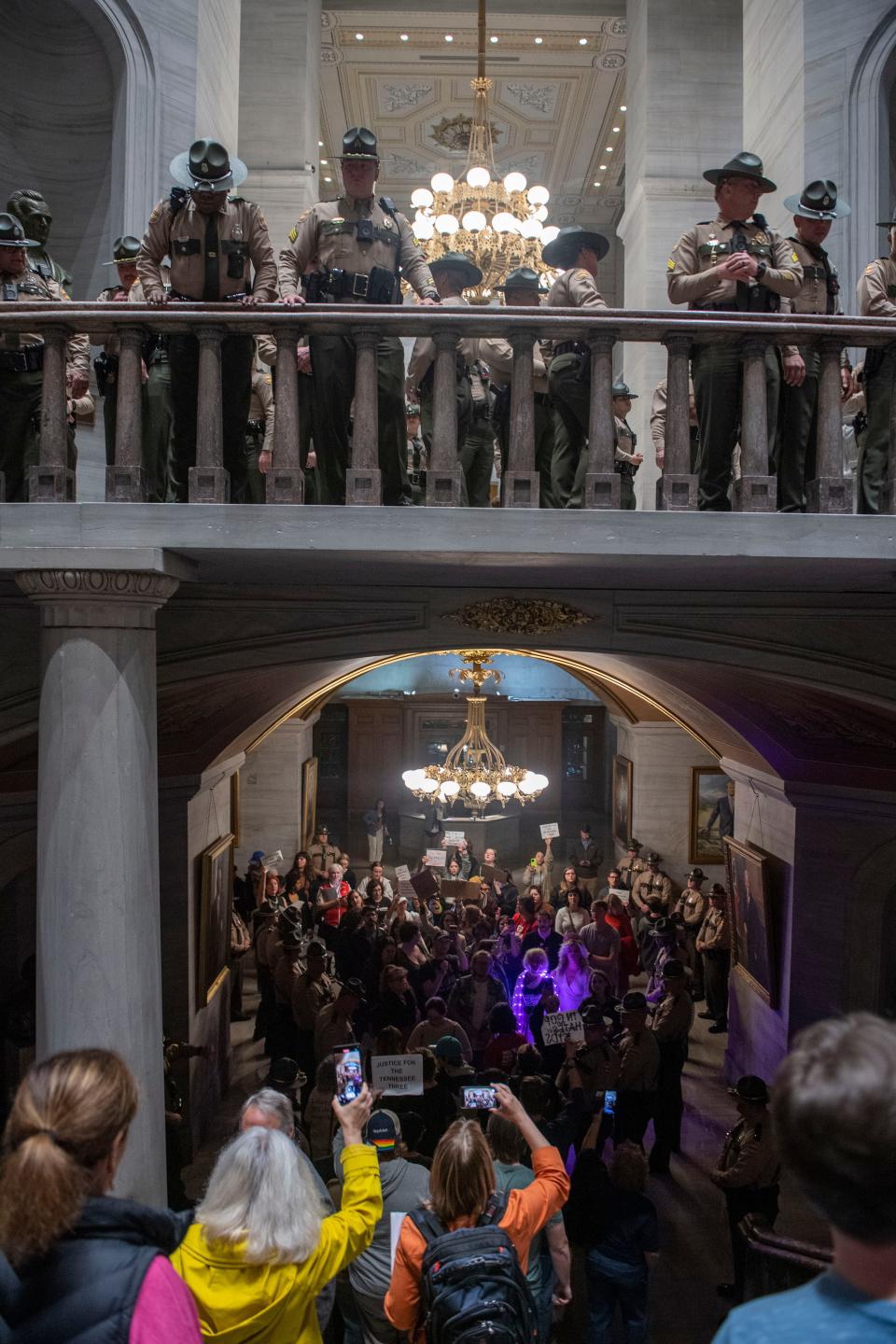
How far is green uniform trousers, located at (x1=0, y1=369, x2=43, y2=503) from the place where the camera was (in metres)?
5.59

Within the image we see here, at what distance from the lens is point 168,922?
364 inches

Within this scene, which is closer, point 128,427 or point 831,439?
point 128,427

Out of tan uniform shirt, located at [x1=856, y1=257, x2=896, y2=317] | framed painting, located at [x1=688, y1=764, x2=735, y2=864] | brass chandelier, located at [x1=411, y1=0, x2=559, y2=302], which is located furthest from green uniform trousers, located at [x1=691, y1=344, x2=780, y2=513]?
framed painting, located at [x1=688, y1=764, x2=735, y2=864]

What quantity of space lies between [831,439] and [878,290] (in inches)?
48.6

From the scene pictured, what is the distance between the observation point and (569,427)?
5.95 m

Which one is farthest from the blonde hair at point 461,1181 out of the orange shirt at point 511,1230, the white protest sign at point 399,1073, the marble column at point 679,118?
the marble column at point 679,118

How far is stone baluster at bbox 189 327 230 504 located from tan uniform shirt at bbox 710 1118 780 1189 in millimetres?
4875

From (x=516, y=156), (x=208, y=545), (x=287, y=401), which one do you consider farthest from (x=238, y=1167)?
(x=516, y=156)

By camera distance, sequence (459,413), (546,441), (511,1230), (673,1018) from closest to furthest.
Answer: (511,1230)
(459,413)
(546,441)
(673,1018)

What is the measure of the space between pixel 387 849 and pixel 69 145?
17318mm

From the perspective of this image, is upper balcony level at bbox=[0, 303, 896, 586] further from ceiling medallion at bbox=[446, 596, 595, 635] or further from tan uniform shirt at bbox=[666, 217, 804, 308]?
ceiling medallion at bbox=[446, 596, 595, 635]

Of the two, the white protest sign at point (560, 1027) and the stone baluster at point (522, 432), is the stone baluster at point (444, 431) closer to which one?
the stone baluster at point (522, 432)

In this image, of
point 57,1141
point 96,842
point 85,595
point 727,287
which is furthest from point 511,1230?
point 727,287

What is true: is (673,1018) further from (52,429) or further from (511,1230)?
(52,429)
